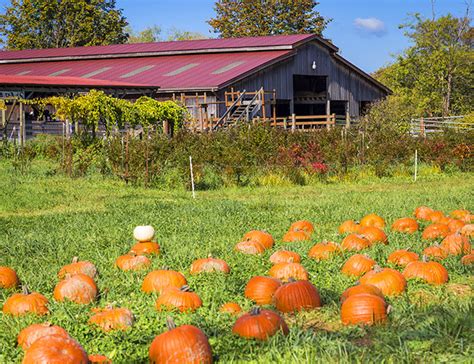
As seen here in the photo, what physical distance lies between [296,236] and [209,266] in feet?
6.82

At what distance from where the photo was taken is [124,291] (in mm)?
6781

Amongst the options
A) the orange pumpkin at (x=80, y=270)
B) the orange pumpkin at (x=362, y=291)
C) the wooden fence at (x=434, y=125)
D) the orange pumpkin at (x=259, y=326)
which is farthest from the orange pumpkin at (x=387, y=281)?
the wooden fence at (x=434, y=125)

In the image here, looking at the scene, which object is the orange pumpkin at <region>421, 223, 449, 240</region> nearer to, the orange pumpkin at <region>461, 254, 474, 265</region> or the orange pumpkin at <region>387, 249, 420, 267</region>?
the orange pumpkin at <region>387, 249, 420, 267</region>

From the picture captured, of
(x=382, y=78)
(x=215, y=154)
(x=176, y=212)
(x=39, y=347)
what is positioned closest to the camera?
(x=39, y=347)

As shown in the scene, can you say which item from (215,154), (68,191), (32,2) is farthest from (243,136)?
(32,2)

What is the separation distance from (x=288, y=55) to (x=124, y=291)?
31484 mm

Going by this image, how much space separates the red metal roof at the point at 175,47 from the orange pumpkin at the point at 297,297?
32.2 metres

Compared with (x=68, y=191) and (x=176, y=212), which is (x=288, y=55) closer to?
(x=68, y=191)

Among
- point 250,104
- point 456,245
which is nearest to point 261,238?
point 456,245

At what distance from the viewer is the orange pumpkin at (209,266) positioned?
735 centimetres

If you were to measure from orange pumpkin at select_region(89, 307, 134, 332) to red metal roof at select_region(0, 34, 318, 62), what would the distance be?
32842 mm

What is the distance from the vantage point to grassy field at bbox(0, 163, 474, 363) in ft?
16.4

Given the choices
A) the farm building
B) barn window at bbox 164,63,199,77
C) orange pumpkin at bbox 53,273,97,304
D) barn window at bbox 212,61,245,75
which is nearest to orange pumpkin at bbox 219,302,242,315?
orange pumpkin at bbox 53,273,97,304

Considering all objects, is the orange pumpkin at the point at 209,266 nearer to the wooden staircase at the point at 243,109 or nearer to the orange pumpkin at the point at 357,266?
the orange pumpkin at the point at 357,266
